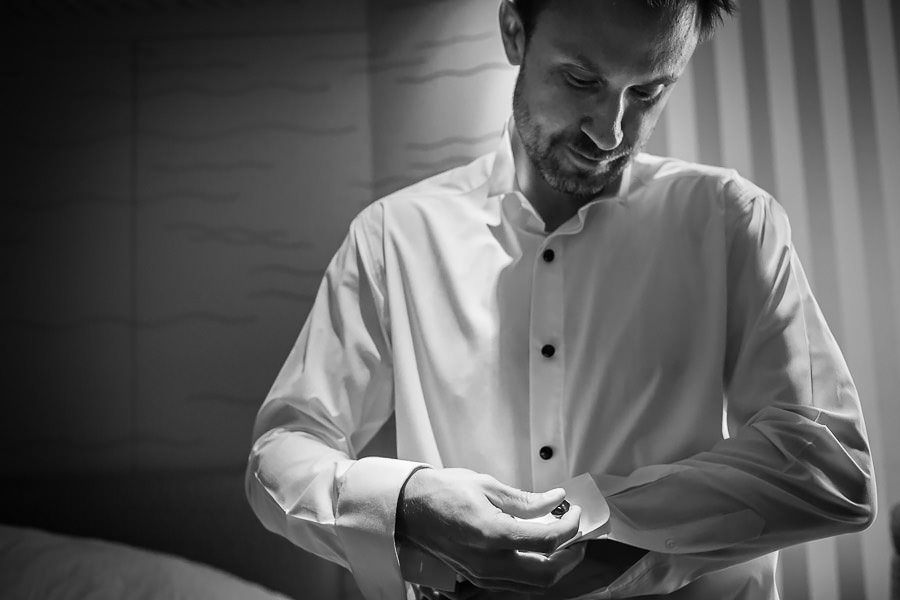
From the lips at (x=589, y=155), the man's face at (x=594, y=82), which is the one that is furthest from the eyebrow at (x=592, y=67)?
the lips at (x=589, y=155)

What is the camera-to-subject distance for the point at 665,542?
1053 millimetres

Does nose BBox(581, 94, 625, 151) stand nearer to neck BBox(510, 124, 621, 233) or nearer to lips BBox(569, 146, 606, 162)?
lips BBox(569, 146, 606, 162)

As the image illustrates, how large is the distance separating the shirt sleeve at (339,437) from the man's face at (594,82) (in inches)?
13.5

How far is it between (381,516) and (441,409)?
0.86 ft

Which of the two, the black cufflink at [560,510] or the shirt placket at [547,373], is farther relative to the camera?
the shirt placket at [547,373]

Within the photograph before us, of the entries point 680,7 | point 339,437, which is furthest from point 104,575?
point 680,7

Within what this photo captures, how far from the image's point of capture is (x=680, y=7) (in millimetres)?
1175

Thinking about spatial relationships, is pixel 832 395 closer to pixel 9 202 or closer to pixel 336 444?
pixel 336 444

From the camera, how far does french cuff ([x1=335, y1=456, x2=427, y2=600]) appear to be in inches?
41.2

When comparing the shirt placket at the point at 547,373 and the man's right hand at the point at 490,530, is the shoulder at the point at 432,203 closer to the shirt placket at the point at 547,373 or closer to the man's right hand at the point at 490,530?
the shirt placket at the point at 547,373

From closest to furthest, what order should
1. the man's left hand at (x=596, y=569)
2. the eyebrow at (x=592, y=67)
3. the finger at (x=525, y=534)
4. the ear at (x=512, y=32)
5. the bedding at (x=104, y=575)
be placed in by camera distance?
the finger at (x=525, y=534) < the man's left hand at (x=596, y=569) < the eyebrow at (x=592, y=67) < the ear at (x=512, y=32) < the bedding at (x=104, y=575)

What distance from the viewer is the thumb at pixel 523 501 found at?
1.00 metres

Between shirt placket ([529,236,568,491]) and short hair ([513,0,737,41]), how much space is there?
37 cm

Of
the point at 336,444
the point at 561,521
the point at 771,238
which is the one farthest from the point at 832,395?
the point at 336,444
